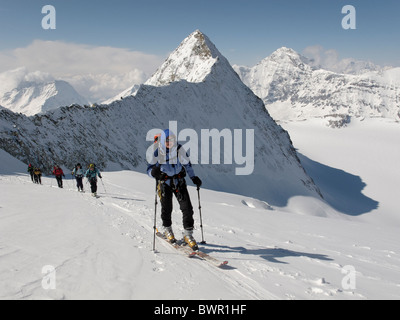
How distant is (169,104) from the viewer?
→ 54625 millimetres

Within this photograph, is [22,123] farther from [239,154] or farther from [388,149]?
[388,149]

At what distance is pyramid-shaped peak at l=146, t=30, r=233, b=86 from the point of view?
224 feet

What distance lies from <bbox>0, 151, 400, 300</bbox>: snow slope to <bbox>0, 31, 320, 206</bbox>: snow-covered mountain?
27941 mm

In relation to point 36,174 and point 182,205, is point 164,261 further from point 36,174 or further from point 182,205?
point 36,174

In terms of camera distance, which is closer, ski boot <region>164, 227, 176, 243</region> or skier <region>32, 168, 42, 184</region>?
ski boot <region>164, 227, 176, 243</region>

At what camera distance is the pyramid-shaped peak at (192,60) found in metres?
68.2

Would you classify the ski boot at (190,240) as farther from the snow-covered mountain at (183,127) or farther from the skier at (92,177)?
the snow-covered mountain at (183,127)

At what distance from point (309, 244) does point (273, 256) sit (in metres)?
2.37

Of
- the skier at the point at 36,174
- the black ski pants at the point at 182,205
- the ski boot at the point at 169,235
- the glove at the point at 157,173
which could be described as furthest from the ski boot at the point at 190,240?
the skier at the point at 36,174

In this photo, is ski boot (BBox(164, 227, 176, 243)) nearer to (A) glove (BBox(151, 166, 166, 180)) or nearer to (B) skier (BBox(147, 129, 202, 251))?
(B) skier (BBox(147, 129, 202, 251))

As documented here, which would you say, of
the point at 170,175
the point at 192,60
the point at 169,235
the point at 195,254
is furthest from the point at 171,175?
the point at 192,60

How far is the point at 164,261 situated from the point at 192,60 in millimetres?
71984

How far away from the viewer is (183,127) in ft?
181

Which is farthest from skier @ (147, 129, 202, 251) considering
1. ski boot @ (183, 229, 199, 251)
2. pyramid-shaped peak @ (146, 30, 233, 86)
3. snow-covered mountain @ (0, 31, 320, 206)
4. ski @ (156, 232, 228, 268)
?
pyramid-shaped peak @ (146, 30, 233, 86)
